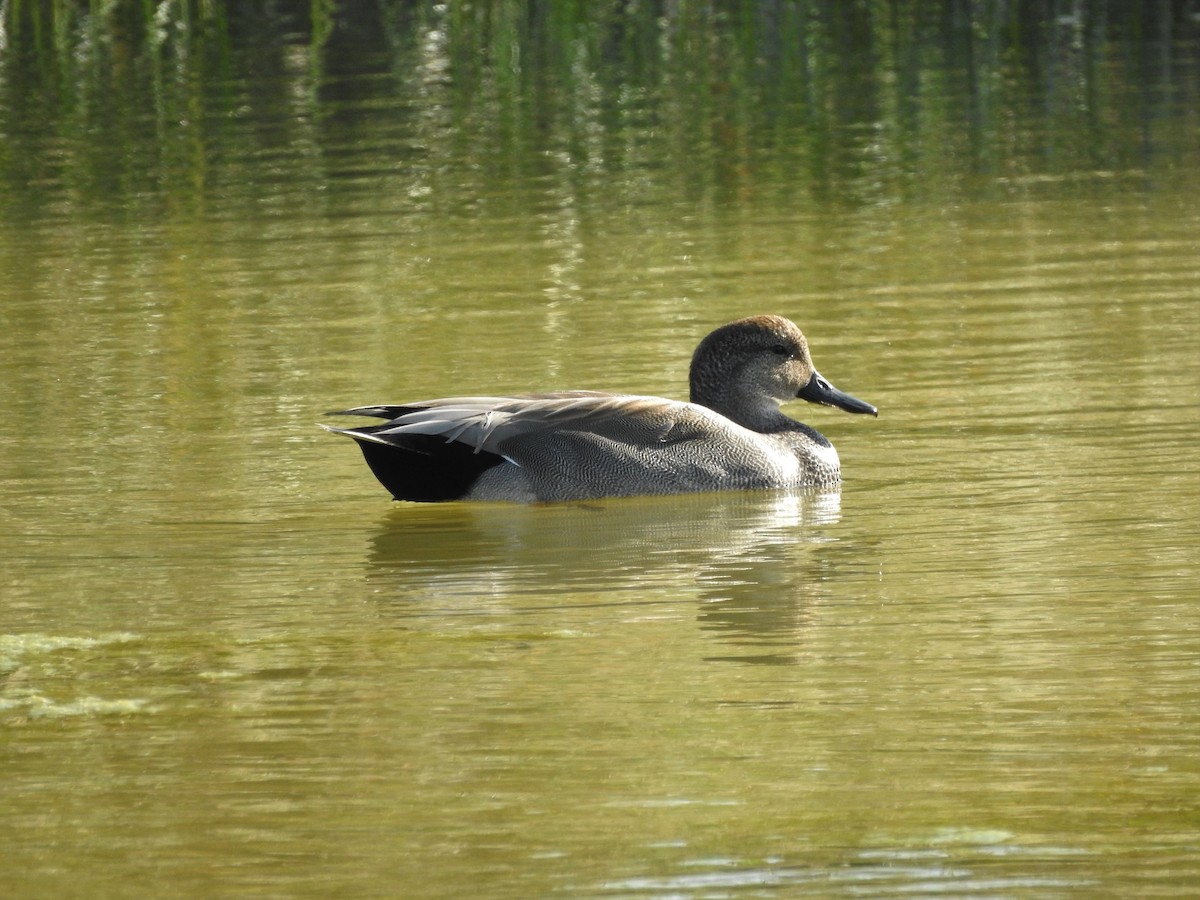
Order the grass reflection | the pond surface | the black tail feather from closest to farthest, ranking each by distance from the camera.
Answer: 1. the pond surface
2. the black tail feather
3. the grass reflection

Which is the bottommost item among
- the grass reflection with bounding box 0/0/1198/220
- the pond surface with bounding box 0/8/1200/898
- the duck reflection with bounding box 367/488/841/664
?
the duck reflection with bounding box 367/488/841/664

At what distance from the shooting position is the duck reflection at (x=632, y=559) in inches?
289

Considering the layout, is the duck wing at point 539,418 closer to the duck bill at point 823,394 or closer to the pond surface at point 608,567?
the pond surface at point 608,567

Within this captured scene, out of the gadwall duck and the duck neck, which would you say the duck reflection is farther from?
the duck neck

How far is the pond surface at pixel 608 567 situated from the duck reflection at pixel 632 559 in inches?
1.1

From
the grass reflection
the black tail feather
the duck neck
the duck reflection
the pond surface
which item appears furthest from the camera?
the grass reflection

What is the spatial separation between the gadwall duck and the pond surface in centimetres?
13

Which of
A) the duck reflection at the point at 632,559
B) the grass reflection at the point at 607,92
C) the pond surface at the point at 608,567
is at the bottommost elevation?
the duck reflection at the point at 632,559

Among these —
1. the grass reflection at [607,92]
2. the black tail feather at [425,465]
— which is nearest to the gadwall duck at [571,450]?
the black tail feather at [425,465]

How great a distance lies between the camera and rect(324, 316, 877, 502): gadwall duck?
8.99 metres

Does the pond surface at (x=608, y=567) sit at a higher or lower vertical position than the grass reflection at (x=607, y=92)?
lower

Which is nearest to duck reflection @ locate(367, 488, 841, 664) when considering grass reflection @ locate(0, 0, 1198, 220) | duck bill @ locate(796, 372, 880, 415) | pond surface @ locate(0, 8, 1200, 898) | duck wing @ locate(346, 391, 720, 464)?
pond surface @ locate(0, 8, 1200, 898)

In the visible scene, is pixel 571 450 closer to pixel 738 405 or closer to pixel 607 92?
pixel 738 405

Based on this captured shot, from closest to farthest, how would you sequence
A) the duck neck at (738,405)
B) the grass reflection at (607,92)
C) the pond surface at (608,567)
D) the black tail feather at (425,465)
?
the pond surface at (608,567) → the black tail feather at (425,465) → the duck neck at (738,405) → the grass reflection at (607,92)
